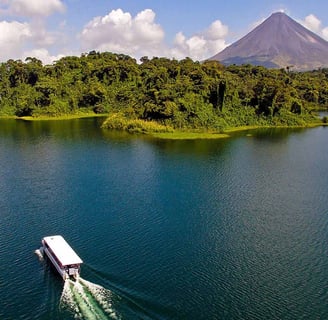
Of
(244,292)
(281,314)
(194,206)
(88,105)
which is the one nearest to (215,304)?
(244,292)

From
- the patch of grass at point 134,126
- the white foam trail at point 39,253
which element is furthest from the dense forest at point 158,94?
the white foam trail at point 39,253

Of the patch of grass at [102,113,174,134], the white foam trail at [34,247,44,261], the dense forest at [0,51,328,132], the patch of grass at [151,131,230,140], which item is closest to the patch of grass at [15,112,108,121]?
the dense forest at [0,51,328,132]

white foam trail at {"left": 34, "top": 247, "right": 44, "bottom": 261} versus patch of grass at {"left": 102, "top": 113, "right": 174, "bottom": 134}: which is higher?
patch of grass at {"left": 102, "top": 113, "right": 174, "bottom": 134}

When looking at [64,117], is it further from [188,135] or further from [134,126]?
[188,135]

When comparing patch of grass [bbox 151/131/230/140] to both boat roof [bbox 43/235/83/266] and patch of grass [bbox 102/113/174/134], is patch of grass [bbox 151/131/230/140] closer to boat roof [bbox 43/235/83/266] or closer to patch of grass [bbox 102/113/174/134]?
patch of grass [bbox 102/113/174/134]

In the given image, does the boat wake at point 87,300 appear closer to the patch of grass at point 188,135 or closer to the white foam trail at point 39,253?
the white foam trail at point 39,253

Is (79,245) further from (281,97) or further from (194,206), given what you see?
(281,97)
